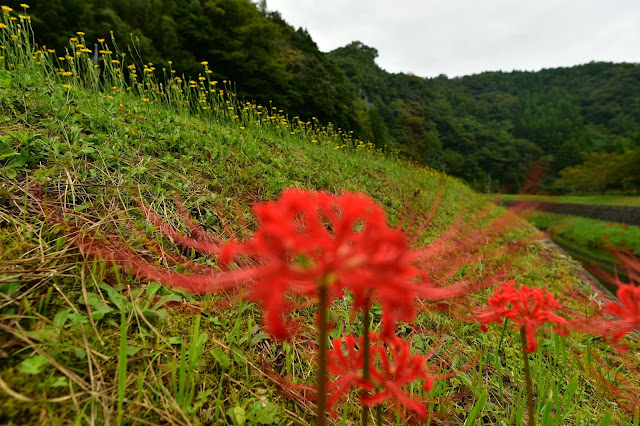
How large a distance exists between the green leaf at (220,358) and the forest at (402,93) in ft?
3.63

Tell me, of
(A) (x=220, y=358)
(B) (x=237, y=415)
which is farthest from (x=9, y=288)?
(B) (x=237, y=415)

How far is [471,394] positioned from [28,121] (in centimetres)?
293

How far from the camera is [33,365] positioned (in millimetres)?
706

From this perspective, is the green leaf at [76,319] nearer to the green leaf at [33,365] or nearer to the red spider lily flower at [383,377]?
the green leaf at [33,365]

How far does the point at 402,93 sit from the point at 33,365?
158 feet

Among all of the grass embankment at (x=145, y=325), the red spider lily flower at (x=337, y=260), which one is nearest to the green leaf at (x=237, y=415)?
the grass embankment at (x=145, y=325)

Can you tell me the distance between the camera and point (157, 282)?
119 cm

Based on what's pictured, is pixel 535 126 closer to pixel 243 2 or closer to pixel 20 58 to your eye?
pixel 243 2

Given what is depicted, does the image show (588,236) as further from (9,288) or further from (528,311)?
(9,288)

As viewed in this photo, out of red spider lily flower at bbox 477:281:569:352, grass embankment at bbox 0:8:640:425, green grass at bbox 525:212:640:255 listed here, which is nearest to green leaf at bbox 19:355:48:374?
grass embankment at bbox 0:8:640:425

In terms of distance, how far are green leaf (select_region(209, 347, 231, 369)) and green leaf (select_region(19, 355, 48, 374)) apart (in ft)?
1.43

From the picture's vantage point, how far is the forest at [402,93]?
11.5 metres

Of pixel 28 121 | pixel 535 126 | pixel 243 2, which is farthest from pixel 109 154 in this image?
pixel 535 126

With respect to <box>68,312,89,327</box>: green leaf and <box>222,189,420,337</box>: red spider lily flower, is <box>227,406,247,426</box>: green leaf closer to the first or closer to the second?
<box>68,312,89,327</box>: green leaf
